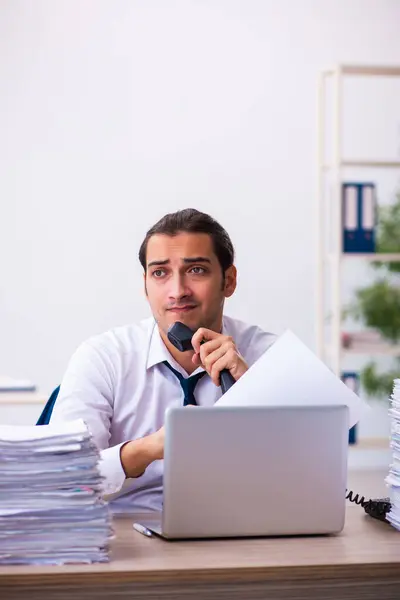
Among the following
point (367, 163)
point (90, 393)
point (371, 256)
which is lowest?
point (90, 393)

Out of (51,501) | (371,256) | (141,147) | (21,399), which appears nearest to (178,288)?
(51,501)

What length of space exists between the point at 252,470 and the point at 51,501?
1.03ft

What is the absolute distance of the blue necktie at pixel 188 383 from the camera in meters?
2.30

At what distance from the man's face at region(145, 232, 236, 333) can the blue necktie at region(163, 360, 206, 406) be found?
0.34 ft

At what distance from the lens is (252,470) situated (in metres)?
1.53

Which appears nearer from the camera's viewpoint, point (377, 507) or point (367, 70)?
point (377, 507)

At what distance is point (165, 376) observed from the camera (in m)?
2.32

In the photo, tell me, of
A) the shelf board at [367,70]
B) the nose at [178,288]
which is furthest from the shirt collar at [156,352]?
the shelf board at [367,70]

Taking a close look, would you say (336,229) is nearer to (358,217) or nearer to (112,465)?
(358,217)

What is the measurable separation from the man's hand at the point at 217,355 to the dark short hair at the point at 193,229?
12.1 inches

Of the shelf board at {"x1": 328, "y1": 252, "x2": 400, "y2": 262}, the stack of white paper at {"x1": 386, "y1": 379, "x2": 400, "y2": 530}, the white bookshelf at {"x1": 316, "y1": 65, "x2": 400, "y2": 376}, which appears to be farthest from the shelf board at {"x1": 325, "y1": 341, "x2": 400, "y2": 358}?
the stack of white paper at {"x1": 386, "y1": 379, "x2": 400, "y2": 530}

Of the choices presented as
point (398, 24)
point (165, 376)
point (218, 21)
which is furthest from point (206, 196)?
point (165, 376)

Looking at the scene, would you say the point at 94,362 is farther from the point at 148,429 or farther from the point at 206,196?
the point at 206,196

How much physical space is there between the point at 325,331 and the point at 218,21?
5.88 feet
